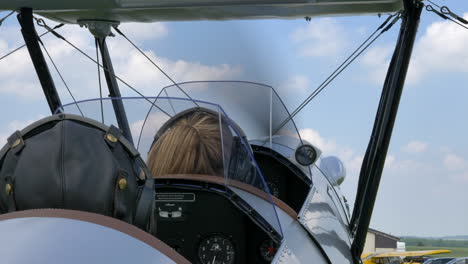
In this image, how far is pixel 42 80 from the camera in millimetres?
10461

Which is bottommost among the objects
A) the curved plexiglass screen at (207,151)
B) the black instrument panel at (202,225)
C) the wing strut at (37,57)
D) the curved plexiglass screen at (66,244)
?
the curved plexiglass screen at (66,244)

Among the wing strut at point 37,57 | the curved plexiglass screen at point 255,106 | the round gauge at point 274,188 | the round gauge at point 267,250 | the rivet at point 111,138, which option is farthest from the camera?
the wing strut at point 37,57

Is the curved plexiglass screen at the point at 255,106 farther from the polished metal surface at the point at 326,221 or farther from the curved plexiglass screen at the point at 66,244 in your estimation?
the curved plexiglass screen at the point at 66,244

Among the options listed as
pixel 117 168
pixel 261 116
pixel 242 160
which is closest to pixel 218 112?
pixel 242 160

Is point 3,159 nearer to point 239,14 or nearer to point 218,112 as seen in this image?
point 218,112

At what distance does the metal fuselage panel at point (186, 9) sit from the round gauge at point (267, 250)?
177 inches

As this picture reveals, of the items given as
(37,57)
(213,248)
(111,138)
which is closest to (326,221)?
(213,248)

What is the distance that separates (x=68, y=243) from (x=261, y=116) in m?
5.18

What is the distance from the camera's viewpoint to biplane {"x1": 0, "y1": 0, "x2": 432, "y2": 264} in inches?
115

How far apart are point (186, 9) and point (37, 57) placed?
2.03 meters

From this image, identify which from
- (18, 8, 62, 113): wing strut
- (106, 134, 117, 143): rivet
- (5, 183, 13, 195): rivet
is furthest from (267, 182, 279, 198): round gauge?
(5, 183, 13, 195): rivet

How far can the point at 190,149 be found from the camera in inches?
198

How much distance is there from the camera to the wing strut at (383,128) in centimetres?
680

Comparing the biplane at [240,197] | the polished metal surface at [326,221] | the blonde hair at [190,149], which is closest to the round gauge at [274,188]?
the biplane at [240,197]
